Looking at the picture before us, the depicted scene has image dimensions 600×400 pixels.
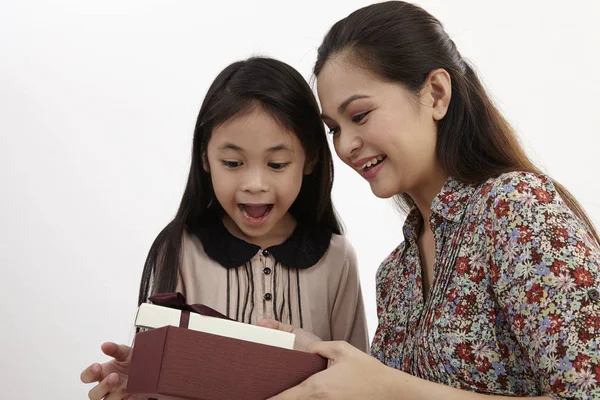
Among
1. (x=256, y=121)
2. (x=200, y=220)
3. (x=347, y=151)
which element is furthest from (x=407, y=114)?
(x=200, y=220)

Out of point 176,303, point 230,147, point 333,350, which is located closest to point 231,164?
point 230,147

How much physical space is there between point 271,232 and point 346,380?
638 millimetres

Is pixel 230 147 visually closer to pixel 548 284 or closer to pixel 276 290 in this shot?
pixel 276 290

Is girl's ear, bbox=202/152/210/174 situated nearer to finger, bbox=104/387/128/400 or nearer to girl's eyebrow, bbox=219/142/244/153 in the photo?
girl's eyebrow, bbox=219/142/244/153

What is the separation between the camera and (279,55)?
8.84ft

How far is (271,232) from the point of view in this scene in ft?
5.68

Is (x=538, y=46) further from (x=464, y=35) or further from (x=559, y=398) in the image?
(x=559, y=398)

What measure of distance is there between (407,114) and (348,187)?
1.45m

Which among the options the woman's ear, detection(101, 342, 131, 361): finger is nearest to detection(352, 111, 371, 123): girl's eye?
the woman's ear

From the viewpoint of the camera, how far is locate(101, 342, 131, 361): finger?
4.43 ft

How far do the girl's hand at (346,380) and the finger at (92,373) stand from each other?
40cm

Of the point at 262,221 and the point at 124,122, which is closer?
the point at 262,221

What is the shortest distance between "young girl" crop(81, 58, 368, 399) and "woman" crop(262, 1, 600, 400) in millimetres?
156

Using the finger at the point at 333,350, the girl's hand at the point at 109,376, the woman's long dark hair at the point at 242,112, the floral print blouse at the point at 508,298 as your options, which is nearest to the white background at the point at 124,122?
the woman's long dark hair at the point at 242,112
